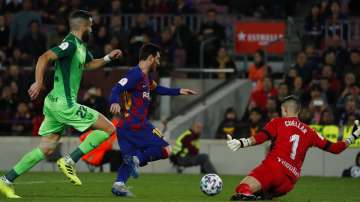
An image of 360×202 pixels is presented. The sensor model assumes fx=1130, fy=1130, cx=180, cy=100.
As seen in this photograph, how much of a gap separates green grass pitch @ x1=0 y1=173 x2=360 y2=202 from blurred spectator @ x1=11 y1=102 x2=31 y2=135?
4115 mm

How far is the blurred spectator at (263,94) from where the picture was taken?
83.5ft

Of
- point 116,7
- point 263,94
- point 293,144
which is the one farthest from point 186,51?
point 293,144

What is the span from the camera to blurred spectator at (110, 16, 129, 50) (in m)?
27.2

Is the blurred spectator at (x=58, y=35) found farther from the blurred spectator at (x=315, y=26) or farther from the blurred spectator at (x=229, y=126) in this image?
the blurred spectator at (x=315, y=26)

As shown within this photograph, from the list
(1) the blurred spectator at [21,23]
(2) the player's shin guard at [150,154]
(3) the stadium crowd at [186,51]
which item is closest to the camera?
(2) the player's shin guard at [150,154]

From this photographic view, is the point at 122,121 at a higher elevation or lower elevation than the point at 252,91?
higher

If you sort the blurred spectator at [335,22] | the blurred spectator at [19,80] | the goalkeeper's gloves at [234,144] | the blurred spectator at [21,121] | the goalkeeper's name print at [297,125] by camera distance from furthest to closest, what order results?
the blurred spectator at [335,22] → the blurred spectator at [19,80] → the blurred spectator at [21,121] → the goalkeeper's name print at [297,125] → the goalkeeper's gloves at [234,144]

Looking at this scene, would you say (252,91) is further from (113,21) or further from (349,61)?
(113,21)

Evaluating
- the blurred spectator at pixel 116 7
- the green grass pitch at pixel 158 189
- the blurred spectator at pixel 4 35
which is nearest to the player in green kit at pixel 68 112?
the green grass pitch at pixel 158 189

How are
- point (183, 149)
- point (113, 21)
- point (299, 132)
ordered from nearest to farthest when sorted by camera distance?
1. point (299, 132)
2. point (183, 149)
3. point (113, 21)

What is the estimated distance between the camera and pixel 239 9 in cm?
2930

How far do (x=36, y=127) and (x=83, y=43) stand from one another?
1088 centimetres

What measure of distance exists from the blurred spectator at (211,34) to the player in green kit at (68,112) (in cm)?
1272

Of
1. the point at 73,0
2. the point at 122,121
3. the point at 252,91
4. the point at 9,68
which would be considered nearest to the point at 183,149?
the point at 252,91
